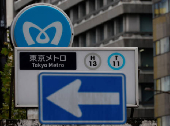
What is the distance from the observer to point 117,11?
62.7m

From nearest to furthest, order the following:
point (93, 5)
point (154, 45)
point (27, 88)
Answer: point (27, 88) < point (154, 45) < point (93, 5)

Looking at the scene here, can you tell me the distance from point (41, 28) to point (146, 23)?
2190 inches

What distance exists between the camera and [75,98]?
5074mm

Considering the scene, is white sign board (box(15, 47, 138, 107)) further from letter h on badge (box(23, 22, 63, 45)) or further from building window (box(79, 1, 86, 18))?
building window (box(79, 1, 86, 18))

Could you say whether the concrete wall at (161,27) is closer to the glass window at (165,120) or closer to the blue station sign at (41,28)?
the glass window at (165,120)

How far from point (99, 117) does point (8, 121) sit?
Answer: 2116mm

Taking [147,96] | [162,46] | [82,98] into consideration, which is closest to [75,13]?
[147,96]

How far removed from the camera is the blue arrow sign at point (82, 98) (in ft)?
16.6

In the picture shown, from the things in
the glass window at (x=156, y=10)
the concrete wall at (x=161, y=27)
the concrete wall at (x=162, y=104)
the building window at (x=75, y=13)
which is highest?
the building window at (x=75, y=13)

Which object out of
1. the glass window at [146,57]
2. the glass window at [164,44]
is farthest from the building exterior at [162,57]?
the glass window at [146,57]

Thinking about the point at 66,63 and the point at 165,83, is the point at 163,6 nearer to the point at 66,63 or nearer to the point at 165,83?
the point at 165,83

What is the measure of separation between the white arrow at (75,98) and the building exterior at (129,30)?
55.8 m

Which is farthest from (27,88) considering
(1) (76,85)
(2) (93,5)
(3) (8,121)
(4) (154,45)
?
(2) (93,5)

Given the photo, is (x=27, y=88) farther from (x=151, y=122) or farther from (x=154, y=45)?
(x=154, y=45)
